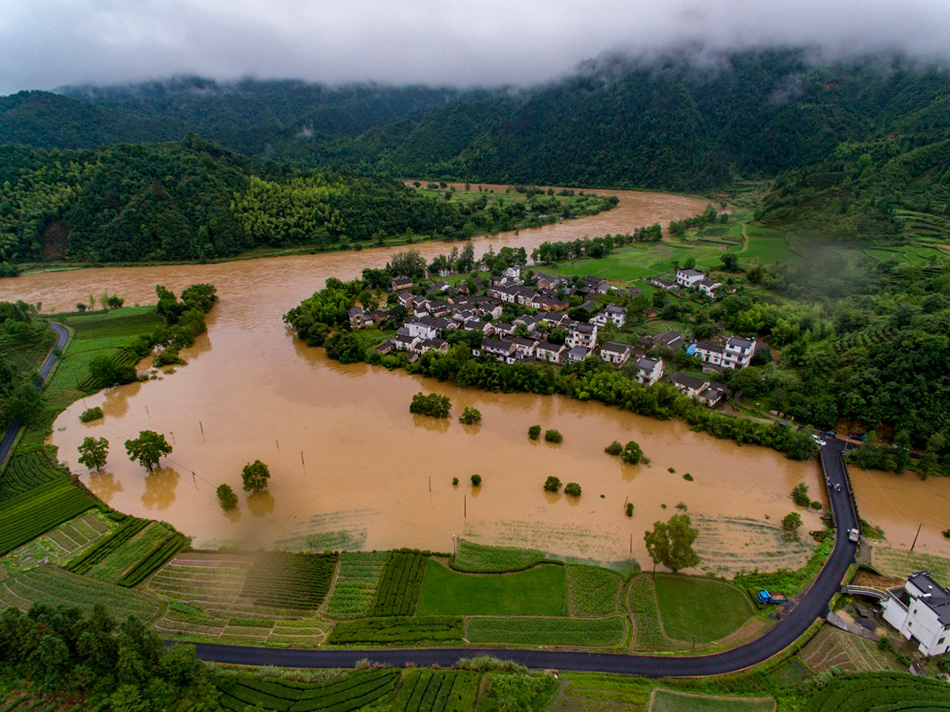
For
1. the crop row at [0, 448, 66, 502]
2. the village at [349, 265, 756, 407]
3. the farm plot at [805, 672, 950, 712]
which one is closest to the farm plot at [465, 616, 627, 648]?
the farm plot at [805, 672, 950, 712]

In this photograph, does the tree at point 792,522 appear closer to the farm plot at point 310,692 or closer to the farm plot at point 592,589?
the farm plot at point 592,589

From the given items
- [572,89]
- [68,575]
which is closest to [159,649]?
[68,575]

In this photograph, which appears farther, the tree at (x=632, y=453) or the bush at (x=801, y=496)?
the tree at (x=632, y=453)

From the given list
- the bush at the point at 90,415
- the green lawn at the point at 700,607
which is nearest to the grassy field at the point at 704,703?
the green lawn at the point at 700,607

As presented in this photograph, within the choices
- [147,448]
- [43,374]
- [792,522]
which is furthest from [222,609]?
[43,374]

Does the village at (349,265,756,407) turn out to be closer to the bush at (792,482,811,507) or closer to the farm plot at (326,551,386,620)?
the bush at (792,482,811,507)

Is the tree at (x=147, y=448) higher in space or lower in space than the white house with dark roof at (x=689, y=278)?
lower

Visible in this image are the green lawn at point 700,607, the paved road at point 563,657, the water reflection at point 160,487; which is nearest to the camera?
the paved road at point 563,657

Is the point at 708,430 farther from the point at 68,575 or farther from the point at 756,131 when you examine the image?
the point at 756,131
